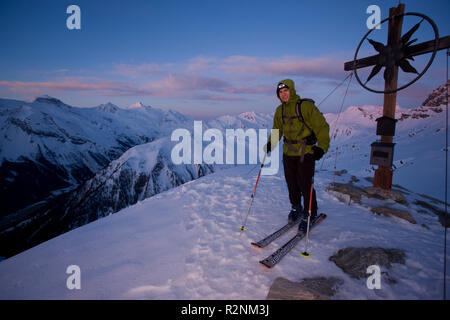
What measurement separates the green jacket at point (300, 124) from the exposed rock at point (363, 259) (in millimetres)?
2134

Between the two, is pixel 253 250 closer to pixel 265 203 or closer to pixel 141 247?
pixel 141 247

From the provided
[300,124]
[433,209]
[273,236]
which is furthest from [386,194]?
[273,236]

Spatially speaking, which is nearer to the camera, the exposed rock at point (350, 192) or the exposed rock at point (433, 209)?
the exposed rock at point (433, 209)

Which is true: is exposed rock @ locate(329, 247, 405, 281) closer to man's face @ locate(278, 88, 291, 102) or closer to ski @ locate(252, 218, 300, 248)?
ski @ locate(252, 218, 300, 248)

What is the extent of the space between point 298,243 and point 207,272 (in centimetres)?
214

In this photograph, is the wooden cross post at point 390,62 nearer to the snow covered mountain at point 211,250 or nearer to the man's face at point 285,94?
the snow covered mountain at point 211,250

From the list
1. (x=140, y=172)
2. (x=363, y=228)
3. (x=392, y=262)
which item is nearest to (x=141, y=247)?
(x=392, y=262)

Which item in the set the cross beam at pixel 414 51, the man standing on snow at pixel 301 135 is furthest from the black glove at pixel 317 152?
the cross beam at pixel 414 51

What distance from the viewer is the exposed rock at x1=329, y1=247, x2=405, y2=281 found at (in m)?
3.51

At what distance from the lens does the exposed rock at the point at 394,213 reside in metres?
5.41

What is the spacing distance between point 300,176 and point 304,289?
2.55 metres

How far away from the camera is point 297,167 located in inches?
198

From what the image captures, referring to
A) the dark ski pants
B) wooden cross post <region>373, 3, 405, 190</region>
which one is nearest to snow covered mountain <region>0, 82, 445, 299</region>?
the dark ski pants
